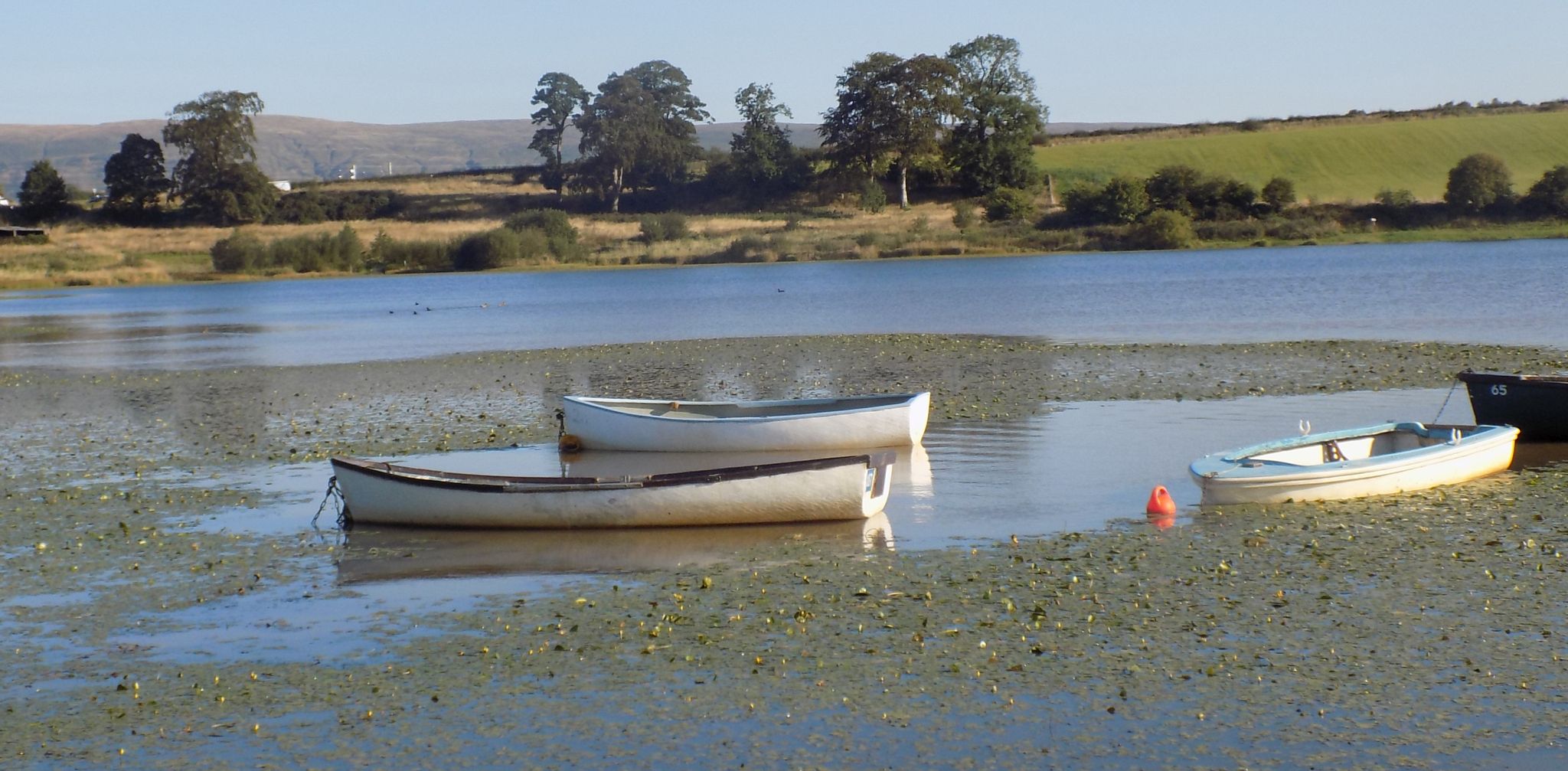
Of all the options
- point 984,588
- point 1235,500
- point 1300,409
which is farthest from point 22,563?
point 1300,409

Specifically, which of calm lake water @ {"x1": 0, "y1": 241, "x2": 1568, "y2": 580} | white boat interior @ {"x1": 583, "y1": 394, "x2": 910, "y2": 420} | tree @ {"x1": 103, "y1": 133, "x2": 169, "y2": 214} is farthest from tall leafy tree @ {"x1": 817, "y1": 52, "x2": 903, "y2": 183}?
white boat interior @ {"x1": 583, "y1": 394, "x2": 910, "y2": 420}

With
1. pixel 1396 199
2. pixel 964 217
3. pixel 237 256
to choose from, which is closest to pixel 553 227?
pixel 237 256

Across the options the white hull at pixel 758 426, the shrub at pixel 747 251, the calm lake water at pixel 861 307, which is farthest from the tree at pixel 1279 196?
the white hull at pixel 758 426

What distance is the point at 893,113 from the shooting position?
120125mm

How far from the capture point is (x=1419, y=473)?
15.8 meters

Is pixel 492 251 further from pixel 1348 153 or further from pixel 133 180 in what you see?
pixel 1348 153

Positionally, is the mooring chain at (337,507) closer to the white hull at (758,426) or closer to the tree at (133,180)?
the white hull at (758,426)

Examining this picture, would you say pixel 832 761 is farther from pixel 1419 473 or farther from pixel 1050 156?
pixel 1050 156

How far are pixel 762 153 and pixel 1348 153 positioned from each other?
47771 millimetres

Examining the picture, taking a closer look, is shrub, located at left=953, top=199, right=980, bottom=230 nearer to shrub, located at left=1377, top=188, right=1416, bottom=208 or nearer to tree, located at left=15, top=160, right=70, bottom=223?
shrub, located at left=1377, top=188, right=1416, bottom=208

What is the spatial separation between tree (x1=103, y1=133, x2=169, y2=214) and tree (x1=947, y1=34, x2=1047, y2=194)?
225ft

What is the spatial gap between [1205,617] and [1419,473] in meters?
5.89

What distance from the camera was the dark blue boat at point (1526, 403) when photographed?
18188mm

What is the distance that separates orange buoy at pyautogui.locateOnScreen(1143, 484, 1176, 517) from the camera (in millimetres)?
14977
